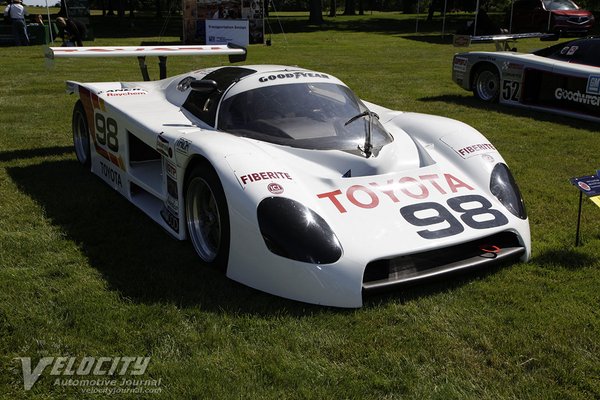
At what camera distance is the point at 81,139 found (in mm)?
6629

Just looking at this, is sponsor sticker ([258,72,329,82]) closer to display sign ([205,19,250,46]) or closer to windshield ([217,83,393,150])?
windshield ([217,83,393,150])

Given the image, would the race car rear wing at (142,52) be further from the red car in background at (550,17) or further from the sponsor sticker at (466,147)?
the red car in background at (550,17)

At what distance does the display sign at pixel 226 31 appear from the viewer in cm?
2178

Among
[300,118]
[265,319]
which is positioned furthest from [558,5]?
[265,319]

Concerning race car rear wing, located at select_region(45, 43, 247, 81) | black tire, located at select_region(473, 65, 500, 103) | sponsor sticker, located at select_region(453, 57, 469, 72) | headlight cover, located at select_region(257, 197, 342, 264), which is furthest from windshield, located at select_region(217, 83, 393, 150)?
sponsor sticker, located at select_region(453, 57, 469, 72)

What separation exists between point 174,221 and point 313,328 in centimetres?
156

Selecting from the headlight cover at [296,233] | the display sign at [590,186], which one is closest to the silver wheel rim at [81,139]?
the headlight cover at [296,233]

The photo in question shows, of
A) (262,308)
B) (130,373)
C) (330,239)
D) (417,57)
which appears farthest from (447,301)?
(417,57)

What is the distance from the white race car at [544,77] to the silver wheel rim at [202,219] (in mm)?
6519

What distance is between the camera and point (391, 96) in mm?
11680

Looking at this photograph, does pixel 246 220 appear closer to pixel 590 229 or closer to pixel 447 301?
pixel 447 301

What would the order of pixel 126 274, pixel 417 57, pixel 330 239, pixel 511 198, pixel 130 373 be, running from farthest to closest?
pixel 417 57 → pixel 511 198 → pixel 126 274 → pixel 330 239 → pixel 130 373

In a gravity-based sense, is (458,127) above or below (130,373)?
above

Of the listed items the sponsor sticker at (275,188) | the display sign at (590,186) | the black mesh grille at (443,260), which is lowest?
the black mesh grille at (443,260)
